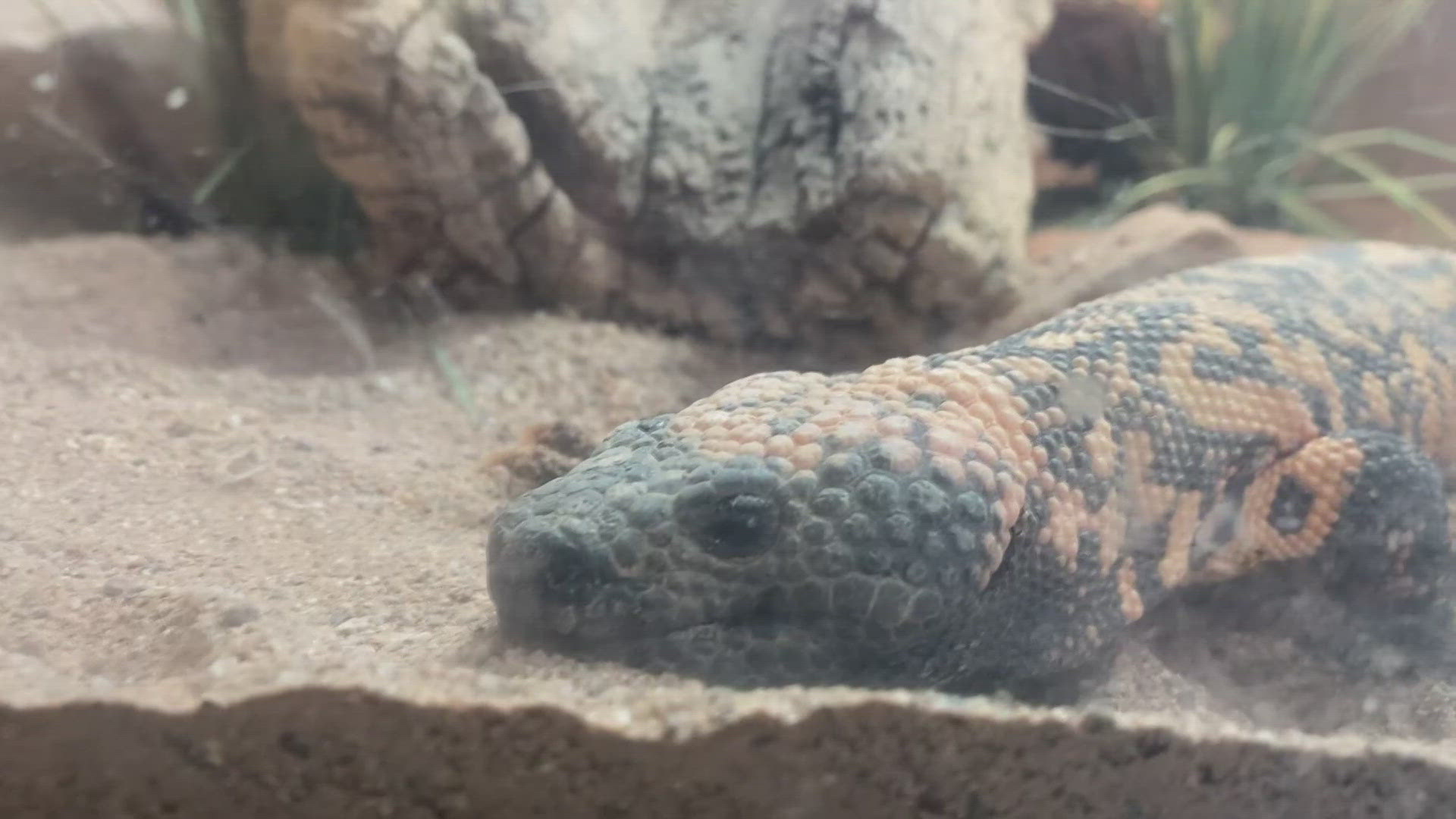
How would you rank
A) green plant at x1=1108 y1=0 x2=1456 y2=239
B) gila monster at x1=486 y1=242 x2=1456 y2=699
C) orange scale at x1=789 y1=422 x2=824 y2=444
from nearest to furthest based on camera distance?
gila monster at x1=486 y1=242 x2=1456 y2=699
orange scale at x1=789 y1=422 x2=824 y2=444
green plant at x1=1108 y1=0 x2=1456 y2=239

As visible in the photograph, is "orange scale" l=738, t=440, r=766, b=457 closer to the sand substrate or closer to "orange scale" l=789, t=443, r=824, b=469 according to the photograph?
"orange scale" l=789, t=443, r=824, b=469

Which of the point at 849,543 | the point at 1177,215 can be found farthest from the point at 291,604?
the point at 1177,215

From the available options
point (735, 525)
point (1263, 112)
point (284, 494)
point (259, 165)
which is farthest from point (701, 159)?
point (1263, 112)

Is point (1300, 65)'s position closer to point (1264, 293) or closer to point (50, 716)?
point (1264, 293)

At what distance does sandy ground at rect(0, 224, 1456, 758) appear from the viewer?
1451 mm

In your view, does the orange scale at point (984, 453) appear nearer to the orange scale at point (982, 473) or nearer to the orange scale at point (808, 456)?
the orange scale at point (982, 473)

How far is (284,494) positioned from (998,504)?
1.39 m

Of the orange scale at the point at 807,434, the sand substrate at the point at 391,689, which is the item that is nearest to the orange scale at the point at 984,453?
the orange scale at the point at 807,434

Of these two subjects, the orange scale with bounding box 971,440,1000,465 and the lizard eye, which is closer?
the lizard eye

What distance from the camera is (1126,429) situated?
78.2 inches

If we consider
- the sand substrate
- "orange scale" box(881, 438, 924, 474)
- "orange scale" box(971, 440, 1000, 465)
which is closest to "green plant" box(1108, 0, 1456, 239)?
the sand substrate

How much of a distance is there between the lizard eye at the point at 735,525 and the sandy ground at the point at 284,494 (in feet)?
0.76

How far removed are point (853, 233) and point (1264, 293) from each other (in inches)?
42.1

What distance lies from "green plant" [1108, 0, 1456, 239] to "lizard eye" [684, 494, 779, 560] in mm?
2972
